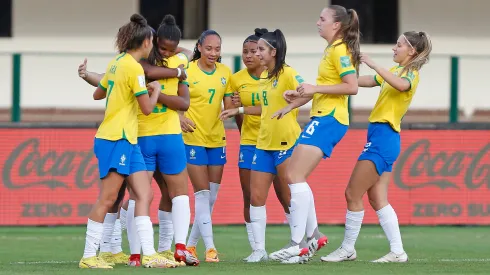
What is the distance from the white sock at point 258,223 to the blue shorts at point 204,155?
2.28 feet

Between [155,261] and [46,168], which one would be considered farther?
[46,168]

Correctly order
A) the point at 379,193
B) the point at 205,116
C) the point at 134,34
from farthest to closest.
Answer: the point at 205,116, the point at 379,193, the point at 134,34

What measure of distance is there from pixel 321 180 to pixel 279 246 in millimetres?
3284

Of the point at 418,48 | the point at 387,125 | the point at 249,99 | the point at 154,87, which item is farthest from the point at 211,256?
the point at 418,48

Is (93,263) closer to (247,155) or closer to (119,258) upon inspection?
(119,258)

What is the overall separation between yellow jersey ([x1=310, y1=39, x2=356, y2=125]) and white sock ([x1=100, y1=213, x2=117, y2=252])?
193 cm

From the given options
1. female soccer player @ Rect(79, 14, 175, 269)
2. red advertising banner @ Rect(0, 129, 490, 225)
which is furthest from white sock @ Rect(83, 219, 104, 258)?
red advertising banner @ Rect(0, 129, 490, 225)

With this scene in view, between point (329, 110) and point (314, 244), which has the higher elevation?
point (329, 110)

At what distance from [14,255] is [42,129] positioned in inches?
178

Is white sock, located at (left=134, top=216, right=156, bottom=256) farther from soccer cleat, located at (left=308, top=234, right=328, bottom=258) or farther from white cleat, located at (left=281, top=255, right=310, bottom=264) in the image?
soccer cleat, located at (left=308, top=234, right=328, bottom=258)

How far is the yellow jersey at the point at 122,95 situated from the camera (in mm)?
9312

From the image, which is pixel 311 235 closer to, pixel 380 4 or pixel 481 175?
pixel 481 175

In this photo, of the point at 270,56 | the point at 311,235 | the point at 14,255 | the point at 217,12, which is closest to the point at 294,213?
the point at 311,235

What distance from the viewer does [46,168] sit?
621 inches
